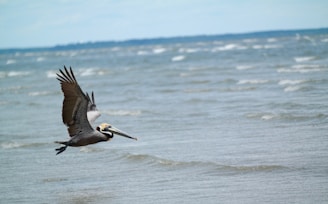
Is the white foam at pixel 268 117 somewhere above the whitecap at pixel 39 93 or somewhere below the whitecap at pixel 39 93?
above

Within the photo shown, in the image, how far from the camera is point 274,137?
486 inches

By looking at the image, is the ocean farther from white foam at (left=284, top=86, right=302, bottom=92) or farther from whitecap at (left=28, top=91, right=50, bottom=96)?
whitecap at (left=28, top=91, right=50, bottom=96)

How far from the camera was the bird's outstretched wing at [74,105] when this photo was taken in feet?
28.7

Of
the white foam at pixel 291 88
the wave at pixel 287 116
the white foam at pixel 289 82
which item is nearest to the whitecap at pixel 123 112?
the wave at pixel 287 116

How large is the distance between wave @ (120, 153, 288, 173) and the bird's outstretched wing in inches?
69.1

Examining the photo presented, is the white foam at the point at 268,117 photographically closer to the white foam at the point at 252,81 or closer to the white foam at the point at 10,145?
the white foam at the point at 10,145

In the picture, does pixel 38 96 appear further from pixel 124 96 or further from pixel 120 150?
pixel 120 150

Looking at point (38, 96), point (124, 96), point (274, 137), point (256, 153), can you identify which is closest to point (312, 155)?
point (256, 153)

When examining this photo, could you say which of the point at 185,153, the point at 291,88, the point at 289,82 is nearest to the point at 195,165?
the point at 185,153

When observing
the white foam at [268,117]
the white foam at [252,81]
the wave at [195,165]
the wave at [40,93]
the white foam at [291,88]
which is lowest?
the wave at [40,93]

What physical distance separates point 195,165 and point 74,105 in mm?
2364

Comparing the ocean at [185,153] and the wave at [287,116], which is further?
the wave at [287,116]

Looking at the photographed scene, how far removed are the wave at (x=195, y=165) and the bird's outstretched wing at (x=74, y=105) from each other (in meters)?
1.76

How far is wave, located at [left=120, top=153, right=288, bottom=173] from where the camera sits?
9.98 meters
